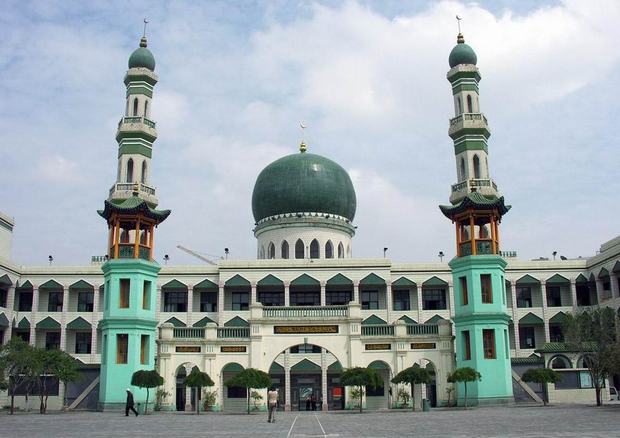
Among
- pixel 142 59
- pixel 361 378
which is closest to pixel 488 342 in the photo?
pixel 361 378

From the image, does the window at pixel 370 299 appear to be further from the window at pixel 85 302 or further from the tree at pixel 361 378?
the window at pixel 85 302

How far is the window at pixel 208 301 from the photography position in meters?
67.4

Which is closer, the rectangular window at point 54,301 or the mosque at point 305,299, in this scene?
the mosque at point 305,299

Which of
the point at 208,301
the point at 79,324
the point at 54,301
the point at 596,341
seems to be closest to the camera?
the point at 596,341

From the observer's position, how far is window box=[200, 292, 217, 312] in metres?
67.4

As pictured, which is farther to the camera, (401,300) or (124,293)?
(401,300)

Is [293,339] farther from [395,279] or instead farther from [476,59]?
[476,59]

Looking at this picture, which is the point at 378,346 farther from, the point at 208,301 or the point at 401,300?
the point at 208,301

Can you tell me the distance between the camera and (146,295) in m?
47.1

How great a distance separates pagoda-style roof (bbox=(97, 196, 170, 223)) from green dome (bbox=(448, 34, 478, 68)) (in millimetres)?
29984

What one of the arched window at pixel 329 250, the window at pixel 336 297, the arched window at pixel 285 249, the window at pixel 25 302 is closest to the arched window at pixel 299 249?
the arched window at pixel 285 249

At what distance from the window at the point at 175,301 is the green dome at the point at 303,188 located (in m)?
11.0

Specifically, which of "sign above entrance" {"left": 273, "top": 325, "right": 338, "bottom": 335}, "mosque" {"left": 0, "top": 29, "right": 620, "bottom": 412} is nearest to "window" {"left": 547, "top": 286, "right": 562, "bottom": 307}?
"mosque" {"left": 0, "top": 29, "right": 620, "bottom": 412}

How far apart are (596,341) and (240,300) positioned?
31881 millimetres
